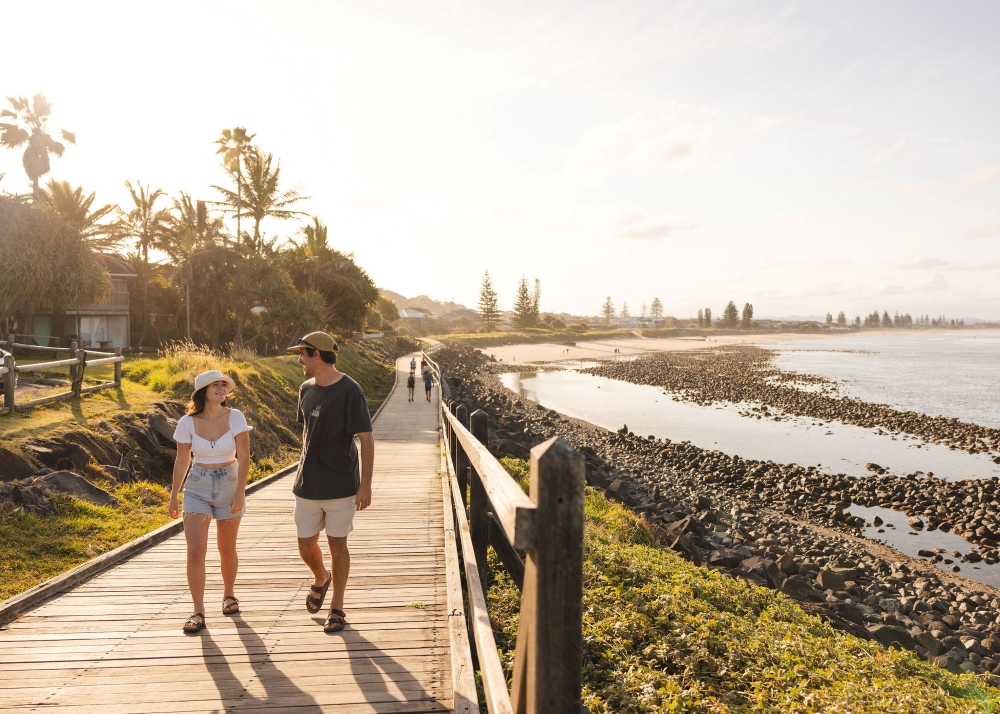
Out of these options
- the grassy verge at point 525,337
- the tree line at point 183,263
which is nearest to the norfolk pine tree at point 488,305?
the grassy verge at point 525,337

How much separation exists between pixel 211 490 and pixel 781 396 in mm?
36491

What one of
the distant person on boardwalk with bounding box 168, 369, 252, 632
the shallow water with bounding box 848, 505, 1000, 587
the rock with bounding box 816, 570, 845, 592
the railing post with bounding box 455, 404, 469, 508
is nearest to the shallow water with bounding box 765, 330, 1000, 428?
the shallow water with bounding box 848, 505, 1000, 587

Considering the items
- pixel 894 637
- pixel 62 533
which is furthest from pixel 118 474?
pixel 894 637

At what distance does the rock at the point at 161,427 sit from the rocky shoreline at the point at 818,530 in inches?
299

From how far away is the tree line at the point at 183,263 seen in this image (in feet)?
77.0

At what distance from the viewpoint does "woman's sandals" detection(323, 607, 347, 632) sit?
3.90 meters

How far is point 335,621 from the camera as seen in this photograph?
3.93 metres

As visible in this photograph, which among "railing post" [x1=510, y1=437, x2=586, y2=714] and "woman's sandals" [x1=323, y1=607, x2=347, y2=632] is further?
"woman's sandals" [x1=323, y1=607, x2=347, y2=632]

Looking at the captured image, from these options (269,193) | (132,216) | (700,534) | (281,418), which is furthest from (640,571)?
(132,216)

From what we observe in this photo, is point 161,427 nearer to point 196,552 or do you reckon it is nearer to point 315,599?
point 196,552

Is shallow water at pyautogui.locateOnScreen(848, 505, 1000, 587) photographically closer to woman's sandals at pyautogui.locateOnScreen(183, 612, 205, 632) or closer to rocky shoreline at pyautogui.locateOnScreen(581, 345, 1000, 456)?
rocky shoreline at pyautogui.locateOnScreen(581, 345, 1000, 456)

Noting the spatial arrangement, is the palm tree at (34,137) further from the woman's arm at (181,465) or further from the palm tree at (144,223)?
the woman's arm at (181,465)

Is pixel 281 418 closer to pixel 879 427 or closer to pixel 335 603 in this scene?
pixel 335 603

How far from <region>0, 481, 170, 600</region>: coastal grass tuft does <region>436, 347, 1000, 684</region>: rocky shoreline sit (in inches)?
319
